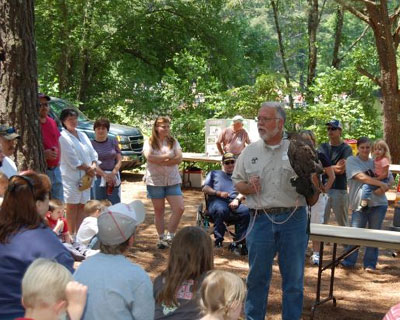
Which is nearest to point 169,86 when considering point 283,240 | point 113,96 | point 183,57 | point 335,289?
point 183,57

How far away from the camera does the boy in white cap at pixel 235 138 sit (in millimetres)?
11836

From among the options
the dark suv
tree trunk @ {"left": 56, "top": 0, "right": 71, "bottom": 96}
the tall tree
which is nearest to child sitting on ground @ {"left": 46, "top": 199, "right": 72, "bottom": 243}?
the dark suv

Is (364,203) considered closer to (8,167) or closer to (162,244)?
(162,244)

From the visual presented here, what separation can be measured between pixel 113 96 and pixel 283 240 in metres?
15.0

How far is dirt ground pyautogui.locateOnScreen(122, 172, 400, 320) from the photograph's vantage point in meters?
6.61

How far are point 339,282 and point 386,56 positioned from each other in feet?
27.9

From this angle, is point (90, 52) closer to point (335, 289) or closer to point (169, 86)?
point (169, 86)

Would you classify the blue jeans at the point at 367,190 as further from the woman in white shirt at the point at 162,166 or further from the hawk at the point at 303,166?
the hawk at the point at 303,166

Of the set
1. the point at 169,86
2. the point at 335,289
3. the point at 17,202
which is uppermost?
the point at 169,86

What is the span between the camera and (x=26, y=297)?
289 cm

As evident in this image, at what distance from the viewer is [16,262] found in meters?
3.64

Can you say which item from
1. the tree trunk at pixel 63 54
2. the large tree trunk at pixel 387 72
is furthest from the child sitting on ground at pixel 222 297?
the tree trunk at pixel 63 54

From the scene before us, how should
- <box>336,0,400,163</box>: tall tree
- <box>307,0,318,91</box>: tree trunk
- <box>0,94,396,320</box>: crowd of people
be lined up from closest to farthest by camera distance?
<box>0,94,396,320</box>: crowd of people, <box>336,0,400,163</box>: tall tree, <box>307,0,318,91</box>: tree trunk

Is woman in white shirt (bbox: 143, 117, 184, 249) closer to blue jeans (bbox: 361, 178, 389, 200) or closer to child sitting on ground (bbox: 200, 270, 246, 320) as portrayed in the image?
blue jeans (bbox: 361, 178, 389, 200)
